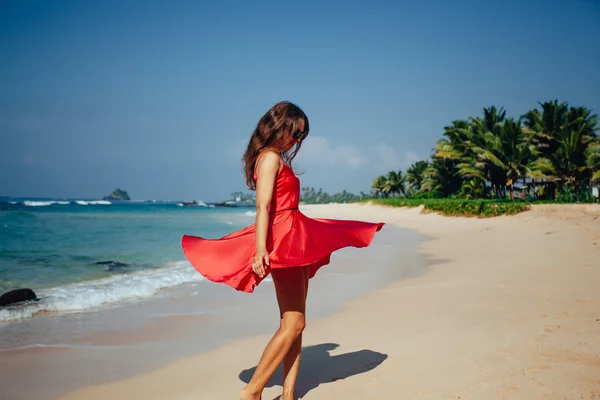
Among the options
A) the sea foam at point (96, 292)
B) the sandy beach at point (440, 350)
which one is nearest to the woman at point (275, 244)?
the sandy beach at point (440, 350)

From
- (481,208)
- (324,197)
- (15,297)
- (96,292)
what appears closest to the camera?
(15,297)

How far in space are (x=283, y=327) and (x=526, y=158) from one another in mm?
35124

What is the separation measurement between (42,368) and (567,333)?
439cm

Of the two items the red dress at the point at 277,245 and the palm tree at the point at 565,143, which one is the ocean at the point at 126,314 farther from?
the palm tree at the point at 565,143

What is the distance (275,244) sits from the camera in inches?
101

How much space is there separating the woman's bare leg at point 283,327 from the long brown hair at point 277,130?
0.69 metres

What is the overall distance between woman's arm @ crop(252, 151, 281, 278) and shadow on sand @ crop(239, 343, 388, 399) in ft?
3.54

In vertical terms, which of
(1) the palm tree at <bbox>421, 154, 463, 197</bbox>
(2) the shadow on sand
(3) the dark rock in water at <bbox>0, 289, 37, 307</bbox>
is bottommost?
(3) the dark rock in water at <bbox>0, 289, 37, 307</bbox>

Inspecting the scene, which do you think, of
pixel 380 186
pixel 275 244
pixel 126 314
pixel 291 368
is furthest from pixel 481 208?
pixel 380 186

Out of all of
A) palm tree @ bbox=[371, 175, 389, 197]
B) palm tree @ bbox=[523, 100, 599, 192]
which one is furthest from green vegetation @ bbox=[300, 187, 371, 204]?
palm tree @ bbox=[523, 100, 599, 192]

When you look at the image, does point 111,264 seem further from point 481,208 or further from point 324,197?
point 324,197

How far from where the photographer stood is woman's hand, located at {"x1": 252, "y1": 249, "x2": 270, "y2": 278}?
2.49 m

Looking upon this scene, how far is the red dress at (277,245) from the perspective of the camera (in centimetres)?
256

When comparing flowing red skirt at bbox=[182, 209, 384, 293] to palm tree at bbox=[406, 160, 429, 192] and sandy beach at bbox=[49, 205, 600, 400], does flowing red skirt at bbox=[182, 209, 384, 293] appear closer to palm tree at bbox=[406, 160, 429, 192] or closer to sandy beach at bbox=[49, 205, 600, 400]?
sandy beach at bbox=[49, 205, 600, 400]
